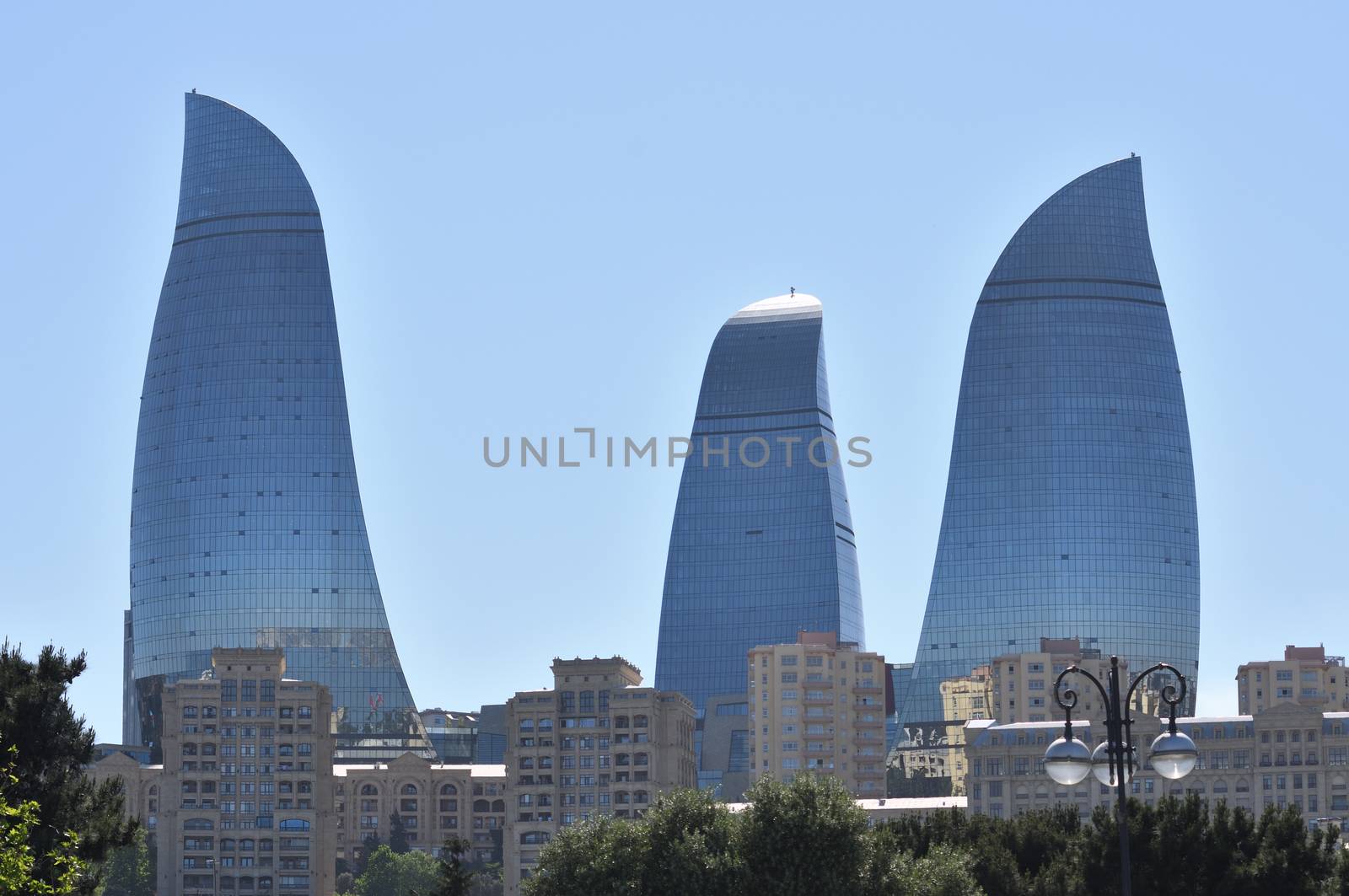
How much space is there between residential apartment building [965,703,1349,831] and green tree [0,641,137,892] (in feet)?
398

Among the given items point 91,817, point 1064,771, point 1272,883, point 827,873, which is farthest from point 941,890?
point 1064,771

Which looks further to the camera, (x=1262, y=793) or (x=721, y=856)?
(x=1262, y=793)

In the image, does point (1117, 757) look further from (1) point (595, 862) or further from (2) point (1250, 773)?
(2) point (1250, 773)

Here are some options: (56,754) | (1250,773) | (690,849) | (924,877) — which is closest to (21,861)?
(56,754)

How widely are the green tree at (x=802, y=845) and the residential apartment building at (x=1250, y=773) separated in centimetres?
10088

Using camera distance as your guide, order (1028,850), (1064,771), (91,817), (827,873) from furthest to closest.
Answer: (1028,850)
(827,873)
(91,817)
(1064,771)

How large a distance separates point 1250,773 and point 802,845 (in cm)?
11117

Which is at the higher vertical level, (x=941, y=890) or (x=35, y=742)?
(x=35, y=742)

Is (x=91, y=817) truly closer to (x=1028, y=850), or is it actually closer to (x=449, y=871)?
(x=449, y=871)

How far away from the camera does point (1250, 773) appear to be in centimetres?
19050

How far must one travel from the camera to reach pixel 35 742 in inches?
2896

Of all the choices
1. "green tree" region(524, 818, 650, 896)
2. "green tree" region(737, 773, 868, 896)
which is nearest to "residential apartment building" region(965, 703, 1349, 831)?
"green tree" region(524, 818, 650, 896)

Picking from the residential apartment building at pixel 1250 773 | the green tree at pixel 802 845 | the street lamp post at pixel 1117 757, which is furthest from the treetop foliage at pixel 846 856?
the residential apartment building at pixel 1250 773

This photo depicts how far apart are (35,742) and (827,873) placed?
28.0 meters
